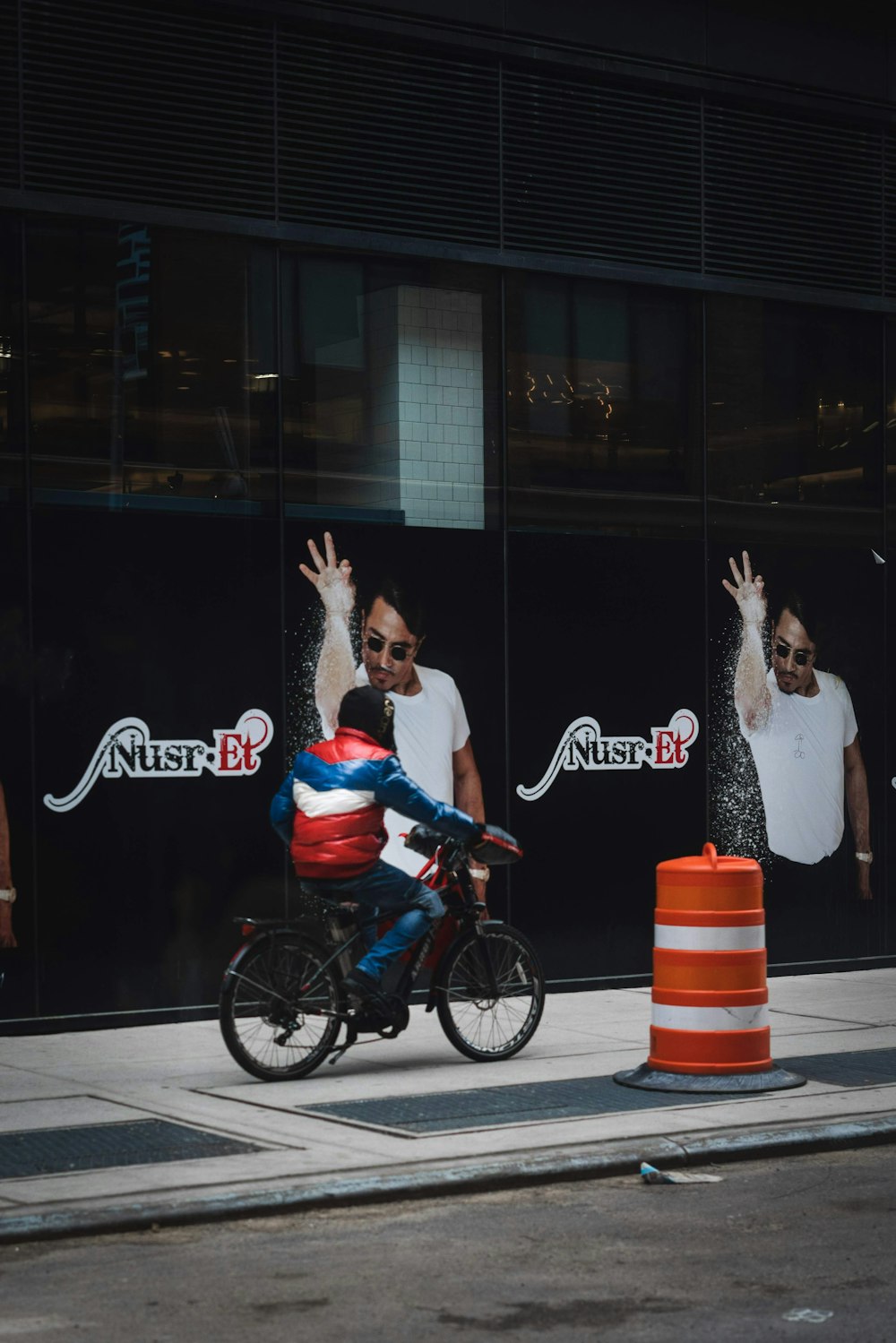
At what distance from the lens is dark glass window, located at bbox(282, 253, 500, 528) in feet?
40.9

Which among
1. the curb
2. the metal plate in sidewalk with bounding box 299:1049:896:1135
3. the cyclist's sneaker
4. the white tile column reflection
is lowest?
the curb

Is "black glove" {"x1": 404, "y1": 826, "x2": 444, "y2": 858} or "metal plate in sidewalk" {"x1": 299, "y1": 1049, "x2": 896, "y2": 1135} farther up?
"black glove" {"x1": 404, "y1": 826, "x2": 444, "y2": 858}

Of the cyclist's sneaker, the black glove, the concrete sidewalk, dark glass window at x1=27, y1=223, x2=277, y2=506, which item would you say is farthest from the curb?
dark glass window at x1=27, y1=223, x2=277, y2=506

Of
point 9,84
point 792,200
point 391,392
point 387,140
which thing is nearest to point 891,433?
point 792,200

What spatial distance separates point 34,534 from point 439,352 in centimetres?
310

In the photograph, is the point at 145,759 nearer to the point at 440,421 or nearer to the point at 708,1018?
the point at 440,421

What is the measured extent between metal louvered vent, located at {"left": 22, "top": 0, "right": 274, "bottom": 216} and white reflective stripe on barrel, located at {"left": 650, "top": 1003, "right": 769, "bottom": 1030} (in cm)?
578

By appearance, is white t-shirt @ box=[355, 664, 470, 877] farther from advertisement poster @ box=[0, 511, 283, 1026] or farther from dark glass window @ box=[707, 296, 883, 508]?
dark glass window @ box=[707, 296, 883, 508]

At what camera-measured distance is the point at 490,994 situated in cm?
1034

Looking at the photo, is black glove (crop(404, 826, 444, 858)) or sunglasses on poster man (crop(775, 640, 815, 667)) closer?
black glove (crop(404, 826, 444, 858))

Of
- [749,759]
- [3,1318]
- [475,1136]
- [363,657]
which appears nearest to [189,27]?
[363,657]

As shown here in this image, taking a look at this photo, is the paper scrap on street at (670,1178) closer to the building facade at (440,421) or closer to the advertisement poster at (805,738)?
the building facade at (440,421)

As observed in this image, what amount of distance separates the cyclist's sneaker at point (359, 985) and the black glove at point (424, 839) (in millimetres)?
692

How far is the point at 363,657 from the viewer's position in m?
12.7
